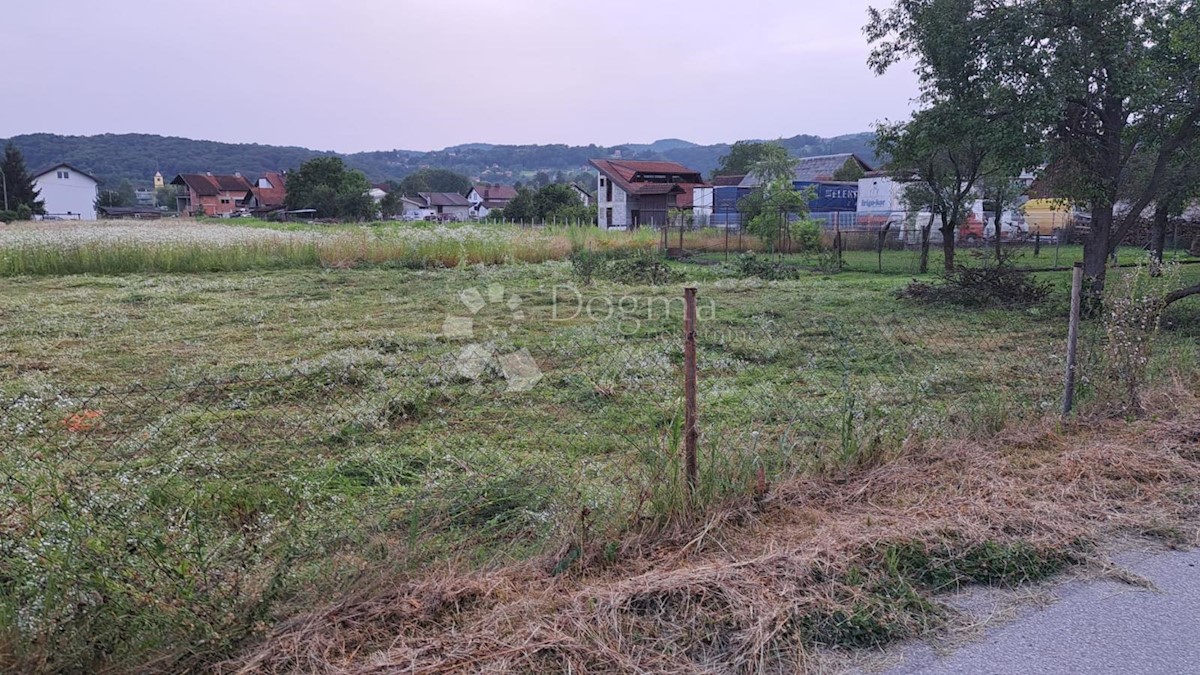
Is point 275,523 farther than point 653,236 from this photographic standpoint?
No

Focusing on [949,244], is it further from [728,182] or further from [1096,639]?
[728,182]

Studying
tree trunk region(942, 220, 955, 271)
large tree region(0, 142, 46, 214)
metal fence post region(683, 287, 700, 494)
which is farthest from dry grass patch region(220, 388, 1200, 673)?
large tree region(0, 142, 46, 214)

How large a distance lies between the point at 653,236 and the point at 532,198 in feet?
97.2

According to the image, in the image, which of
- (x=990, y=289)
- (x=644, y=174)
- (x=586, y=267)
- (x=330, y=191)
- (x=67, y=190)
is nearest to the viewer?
(x=990, y=289)

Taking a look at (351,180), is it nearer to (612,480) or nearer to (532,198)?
(532,198)

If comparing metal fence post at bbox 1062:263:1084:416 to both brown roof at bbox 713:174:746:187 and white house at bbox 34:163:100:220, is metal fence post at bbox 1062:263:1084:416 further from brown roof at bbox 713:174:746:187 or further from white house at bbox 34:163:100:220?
white house at bbox 34:163:100:220

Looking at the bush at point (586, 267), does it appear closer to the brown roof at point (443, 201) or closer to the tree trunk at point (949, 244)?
the tree trunk at point (949, 244)

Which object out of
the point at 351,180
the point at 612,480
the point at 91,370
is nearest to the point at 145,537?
the point at 612,480

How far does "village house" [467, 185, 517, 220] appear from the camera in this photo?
293 ft

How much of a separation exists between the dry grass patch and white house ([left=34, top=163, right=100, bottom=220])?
8466 cm

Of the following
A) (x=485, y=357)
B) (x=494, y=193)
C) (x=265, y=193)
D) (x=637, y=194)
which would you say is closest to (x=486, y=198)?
(x=494, y=193)

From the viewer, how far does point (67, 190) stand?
7275cm

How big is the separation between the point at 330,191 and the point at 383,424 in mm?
55622

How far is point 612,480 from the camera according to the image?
4.03m
